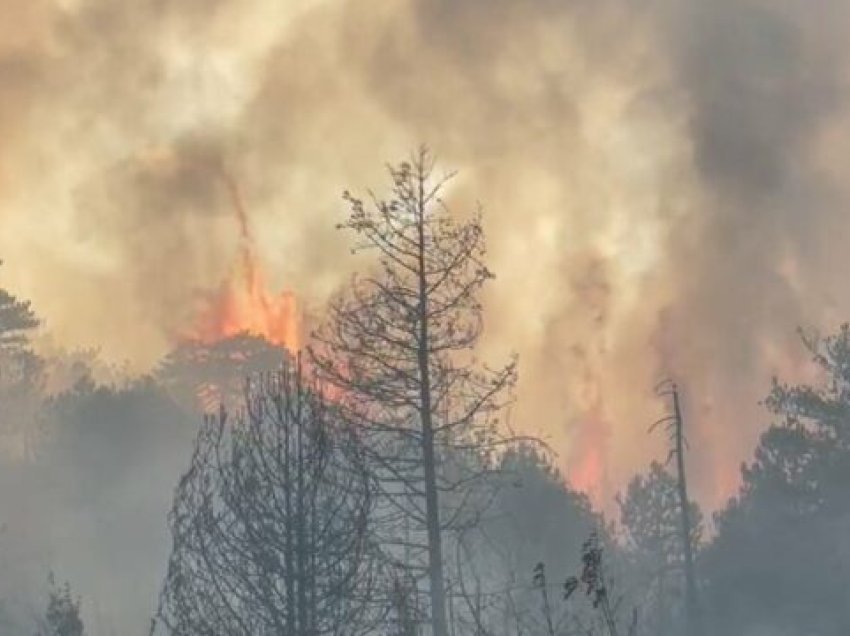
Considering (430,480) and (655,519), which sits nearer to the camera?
(430,480)

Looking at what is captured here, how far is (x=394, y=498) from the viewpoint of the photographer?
75.8ft

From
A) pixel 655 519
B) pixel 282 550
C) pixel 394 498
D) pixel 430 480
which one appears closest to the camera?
pixel 282 550

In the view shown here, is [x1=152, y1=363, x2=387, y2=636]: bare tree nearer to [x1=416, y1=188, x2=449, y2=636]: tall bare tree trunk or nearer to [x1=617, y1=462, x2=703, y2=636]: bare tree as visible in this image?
[x1=416, y1=188, x2=449, y2=636]: tall bare tree trunk

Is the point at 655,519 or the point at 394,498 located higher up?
the point at 655,519

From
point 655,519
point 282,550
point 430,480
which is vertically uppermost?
point 655,519

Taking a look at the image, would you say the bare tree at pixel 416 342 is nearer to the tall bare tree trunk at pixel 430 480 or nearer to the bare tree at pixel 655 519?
the tall bare tree trunk at pixel 430 480

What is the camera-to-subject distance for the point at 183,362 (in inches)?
3216

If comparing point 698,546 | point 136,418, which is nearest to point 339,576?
point 698,546

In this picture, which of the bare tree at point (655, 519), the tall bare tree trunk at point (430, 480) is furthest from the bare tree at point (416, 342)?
the bare tree at point (655, 519)

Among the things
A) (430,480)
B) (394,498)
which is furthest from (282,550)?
(394,498)

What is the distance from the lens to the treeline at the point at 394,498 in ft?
47.0

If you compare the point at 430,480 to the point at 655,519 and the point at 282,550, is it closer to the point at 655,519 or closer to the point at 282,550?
A: the point at 282,550

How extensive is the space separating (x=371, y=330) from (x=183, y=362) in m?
65.2

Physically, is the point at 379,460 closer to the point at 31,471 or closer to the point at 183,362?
the point at 31,471
